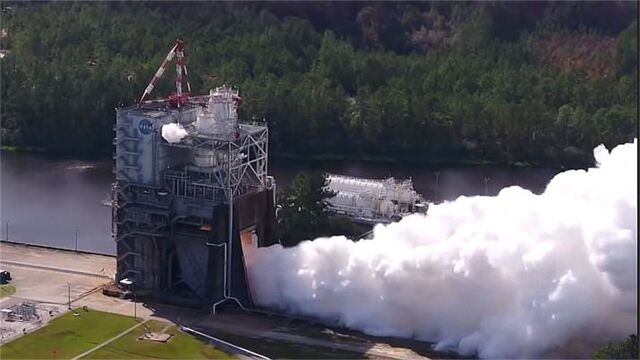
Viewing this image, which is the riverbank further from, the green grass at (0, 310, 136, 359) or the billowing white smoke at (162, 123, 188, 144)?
the green grass at (0, 310, 136, 359)

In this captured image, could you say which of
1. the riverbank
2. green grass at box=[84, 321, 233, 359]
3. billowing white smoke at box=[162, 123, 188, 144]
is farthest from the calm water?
green grass at box=[84, 321, 233, 359]

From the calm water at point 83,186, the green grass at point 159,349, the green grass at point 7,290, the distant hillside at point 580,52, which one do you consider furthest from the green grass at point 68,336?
the distant hillside at point 580,52

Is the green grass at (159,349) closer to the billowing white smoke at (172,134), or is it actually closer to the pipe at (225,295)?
the pipe at (225,295)

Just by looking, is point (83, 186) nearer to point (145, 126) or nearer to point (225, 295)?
point (145, 126)

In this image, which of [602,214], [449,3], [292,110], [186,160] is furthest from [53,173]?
[449,3]

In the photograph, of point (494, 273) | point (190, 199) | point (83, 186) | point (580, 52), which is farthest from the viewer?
point (580, 52)

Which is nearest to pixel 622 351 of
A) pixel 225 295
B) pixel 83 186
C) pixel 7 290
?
pixel 225 295
